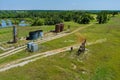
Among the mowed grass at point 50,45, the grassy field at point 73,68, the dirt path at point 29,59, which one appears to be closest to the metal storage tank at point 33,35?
the mowed grass at point 50,45

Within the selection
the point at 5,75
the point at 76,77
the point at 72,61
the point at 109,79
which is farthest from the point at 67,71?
the point at 5,75

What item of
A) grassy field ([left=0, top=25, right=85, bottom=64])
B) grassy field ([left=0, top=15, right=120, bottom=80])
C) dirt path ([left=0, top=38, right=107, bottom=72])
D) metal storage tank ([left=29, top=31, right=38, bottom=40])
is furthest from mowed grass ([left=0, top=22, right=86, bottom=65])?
metal storage tank ([left=29, top=31, right=38, bottom=40])

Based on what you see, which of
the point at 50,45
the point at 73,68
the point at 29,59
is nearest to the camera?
the point at 73,68

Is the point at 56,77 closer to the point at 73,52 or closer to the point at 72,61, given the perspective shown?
the point at 72,61

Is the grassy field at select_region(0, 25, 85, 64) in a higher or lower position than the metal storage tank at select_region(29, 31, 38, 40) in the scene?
lower

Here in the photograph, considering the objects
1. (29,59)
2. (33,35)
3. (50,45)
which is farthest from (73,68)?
(33,35)

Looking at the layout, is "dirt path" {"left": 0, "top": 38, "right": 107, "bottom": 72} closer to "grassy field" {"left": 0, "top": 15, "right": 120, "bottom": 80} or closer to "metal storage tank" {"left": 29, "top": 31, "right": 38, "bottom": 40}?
"grassy field" {"left": 0, "top": 15, "right": 120, "bottom": 80}

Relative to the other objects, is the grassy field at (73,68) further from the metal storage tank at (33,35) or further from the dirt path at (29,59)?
the metal storage tank at (33,35)

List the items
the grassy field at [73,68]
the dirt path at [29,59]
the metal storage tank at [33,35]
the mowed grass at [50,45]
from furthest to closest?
the metal storage tank at [33,35]
the mowed grass at [50,45]
the dirt path at [29,59]
the grassy field at [73,68]

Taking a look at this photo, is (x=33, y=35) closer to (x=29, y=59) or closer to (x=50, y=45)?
(x=50, y=45)

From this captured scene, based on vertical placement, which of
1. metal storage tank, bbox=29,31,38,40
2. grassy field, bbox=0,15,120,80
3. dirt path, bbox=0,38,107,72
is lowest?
grassy field, bbox=0,15,120,80

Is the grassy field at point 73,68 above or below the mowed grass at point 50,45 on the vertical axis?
below

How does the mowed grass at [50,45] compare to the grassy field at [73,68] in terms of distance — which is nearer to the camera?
the grassy field at [73,68]

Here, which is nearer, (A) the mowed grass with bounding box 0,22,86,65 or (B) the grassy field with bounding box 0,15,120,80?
(B) the grassy field with bounding box 0,15,120,80
